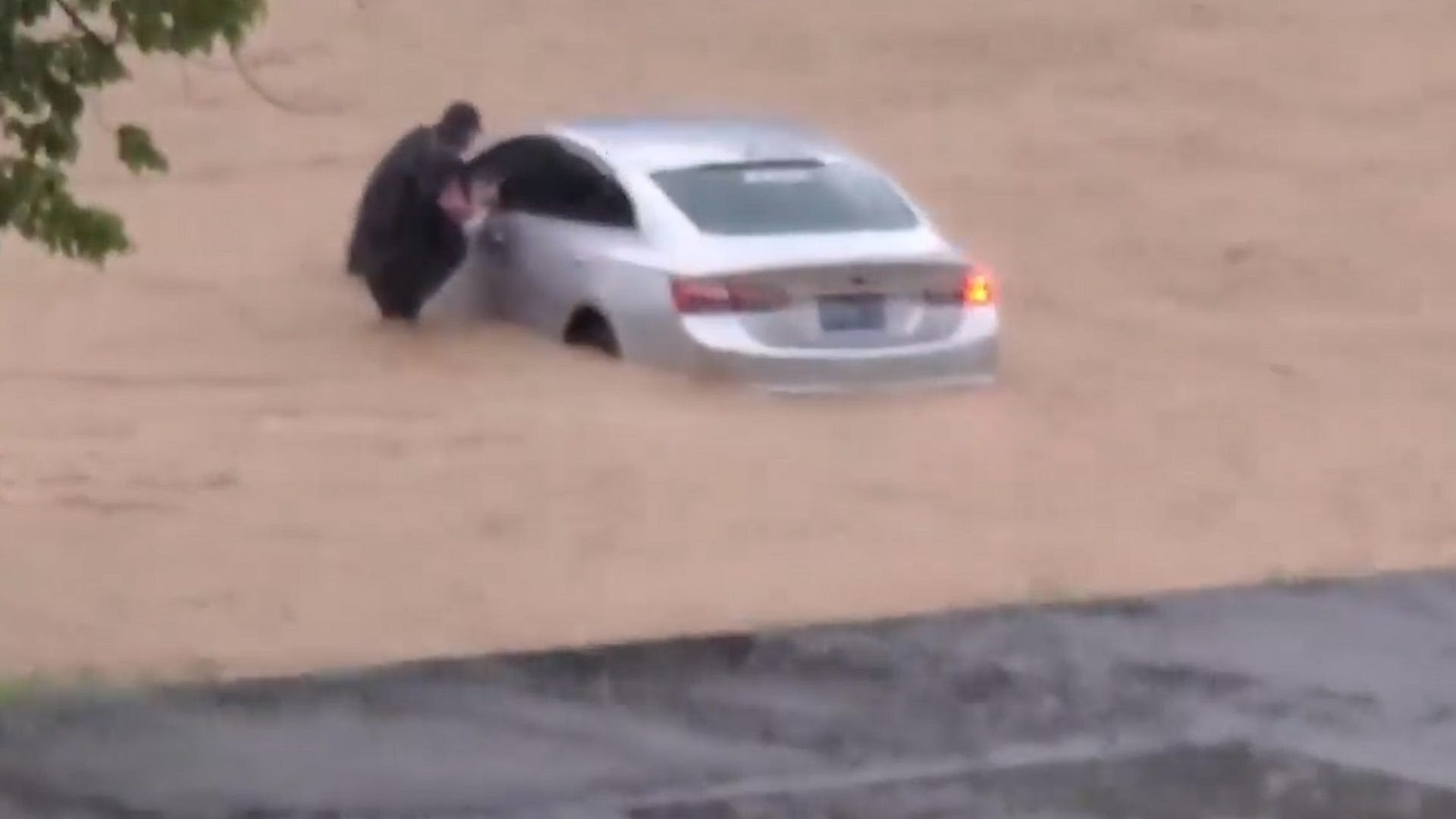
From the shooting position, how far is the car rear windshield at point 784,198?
15.2 meters

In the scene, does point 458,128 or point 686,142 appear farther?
point 458,128

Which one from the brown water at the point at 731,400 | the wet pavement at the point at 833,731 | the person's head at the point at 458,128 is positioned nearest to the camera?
the wet pavement at the point at 833,731

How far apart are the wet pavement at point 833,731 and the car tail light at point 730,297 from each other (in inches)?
202

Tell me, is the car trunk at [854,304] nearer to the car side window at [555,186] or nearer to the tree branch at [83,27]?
the car side window at [555,186]

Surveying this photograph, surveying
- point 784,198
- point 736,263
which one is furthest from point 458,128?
point 736,263

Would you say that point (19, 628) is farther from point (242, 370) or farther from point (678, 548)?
point (242, 370)

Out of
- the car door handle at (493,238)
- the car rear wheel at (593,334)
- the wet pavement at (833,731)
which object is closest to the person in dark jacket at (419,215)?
the car door handle at (493,238)

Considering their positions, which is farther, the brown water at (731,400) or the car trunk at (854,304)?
the car trunk at (854,304)

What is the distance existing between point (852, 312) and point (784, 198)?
1.02 metres

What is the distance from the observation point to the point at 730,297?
14625 millimetres

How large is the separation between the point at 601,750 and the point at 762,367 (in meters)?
6.78

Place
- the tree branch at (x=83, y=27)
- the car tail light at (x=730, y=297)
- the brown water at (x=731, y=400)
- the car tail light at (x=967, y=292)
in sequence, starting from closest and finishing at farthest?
the tree branch at (x=83, y=27) < the brown water at (x=731, y=400) < the car tail light at (x=730, y=297) < the car tail light at (x=967, y=292)

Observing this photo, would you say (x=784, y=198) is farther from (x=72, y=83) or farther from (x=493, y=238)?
(x=72, y=83)

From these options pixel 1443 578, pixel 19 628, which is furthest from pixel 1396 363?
pixel 19 628
